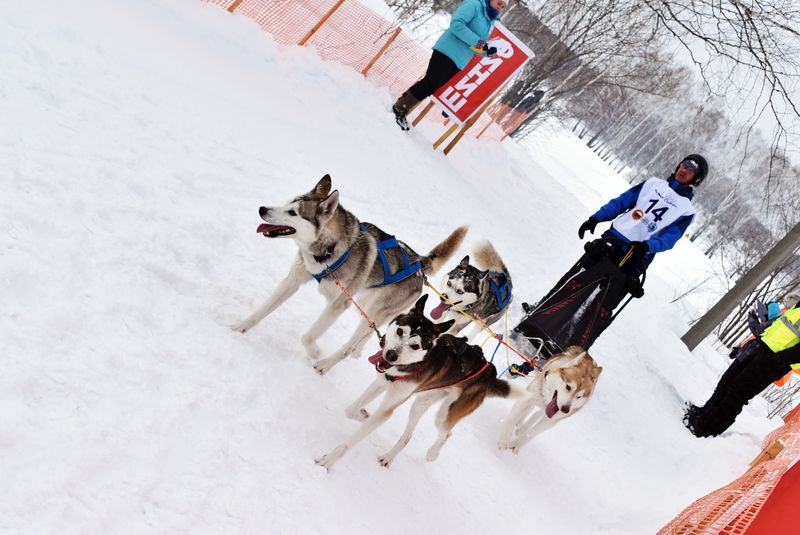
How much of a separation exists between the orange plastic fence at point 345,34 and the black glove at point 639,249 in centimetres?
579

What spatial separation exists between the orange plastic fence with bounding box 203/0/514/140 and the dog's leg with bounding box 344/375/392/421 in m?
6.14

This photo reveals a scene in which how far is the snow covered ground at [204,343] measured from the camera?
1.99 metres

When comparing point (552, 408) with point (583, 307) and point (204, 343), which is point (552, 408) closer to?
point (583, 307)

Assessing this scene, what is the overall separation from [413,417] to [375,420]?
0.46 meters

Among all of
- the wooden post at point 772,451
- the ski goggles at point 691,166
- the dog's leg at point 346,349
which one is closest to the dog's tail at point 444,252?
the dog's leg at point 346,349

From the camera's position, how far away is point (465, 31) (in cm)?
685

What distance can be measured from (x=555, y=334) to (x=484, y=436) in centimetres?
112

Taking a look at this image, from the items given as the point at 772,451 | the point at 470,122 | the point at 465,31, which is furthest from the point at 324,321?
the point at 470,122

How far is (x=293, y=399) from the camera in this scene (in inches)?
110

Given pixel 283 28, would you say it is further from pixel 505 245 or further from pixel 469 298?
pixel 469 298

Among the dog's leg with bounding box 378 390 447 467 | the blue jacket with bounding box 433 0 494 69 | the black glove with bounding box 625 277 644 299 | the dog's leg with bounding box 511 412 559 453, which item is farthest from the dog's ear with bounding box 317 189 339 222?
the blue jacket with bounding box 433 0 494 69

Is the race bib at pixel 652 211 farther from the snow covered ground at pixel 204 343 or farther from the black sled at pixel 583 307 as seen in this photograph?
the snow covered ground at pixel 204 343

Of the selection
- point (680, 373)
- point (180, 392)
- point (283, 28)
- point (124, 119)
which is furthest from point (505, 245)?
point (180, 392)

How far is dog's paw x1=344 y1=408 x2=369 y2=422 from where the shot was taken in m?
2.96
